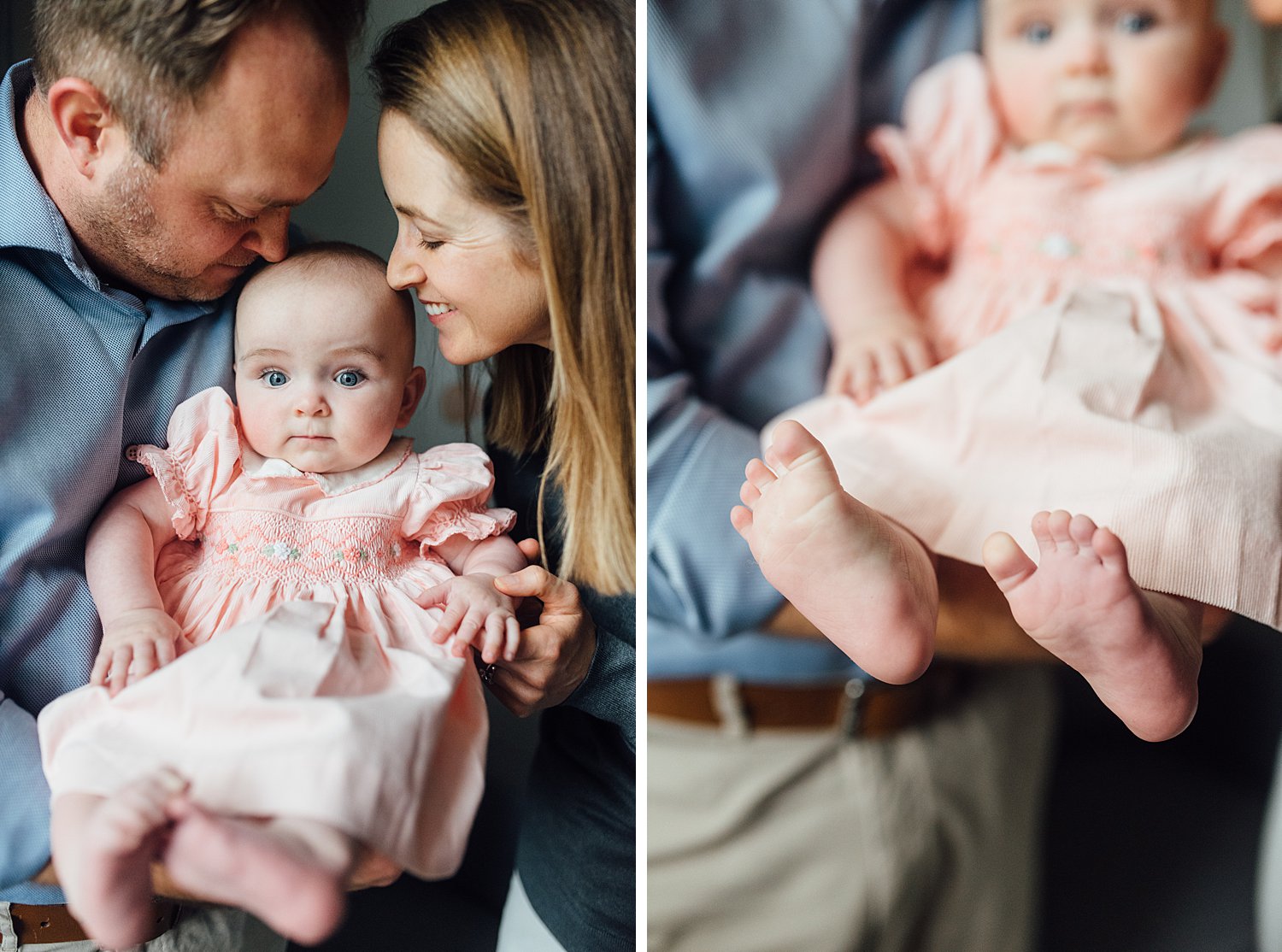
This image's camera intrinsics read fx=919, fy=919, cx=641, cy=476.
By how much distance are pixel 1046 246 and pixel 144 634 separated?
79 centimetres

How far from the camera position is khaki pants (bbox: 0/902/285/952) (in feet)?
1.94

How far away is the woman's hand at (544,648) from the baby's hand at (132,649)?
0.70 ft

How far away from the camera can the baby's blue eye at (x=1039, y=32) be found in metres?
0.86

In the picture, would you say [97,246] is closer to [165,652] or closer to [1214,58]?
[165,652]

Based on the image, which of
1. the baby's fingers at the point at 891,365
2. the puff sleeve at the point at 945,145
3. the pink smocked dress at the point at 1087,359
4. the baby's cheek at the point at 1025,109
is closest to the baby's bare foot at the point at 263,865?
the pink smocked dress at the point at 1087,359

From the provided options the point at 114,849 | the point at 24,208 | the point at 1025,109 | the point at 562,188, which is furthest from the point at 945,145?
the point at 114,849

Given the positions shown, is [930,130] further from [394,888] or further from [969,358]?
[394,888]

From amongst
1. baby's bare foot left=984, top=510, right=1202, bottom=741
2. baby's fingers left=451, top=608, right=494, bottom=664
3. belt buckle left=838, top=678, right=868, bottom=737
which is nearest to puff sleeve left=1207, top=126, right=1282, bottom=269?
baby's bare foot left=984, top=510, right=1202, bottom=741

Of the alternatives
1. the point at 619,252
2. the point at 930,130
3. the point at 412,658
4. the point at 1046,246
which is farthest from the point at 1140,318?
the point at 412,658

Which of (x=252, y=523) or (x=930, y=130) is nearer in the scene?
(x=252, y=523)

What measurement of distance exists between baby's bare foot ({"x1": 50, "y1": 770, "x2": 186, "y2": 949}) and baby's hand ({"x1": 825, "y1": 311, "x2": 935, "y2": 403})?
0.59 m

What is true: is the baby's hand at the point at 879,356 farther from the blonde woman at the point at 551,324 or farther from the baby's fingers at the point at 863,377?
the blonde woman at the point at 551,324

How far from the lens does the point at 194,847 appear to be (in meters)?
0.52

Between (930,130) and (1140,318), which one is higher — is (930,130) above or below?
above
